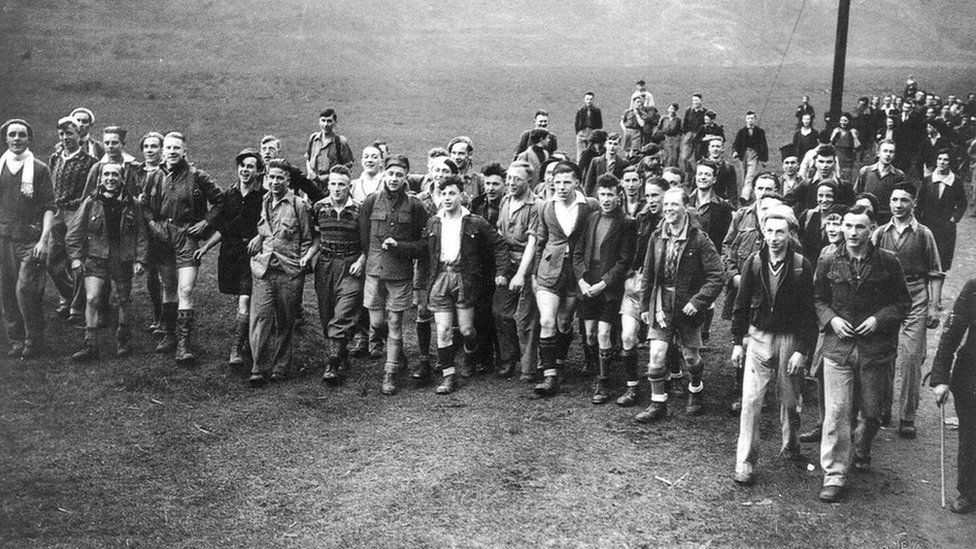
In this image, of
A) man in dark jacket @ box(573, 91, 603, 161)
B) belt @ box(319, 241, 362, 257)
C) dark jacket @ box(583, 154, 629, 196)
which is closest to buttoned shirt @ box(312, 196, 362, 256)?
belt @ box(319, 241, 362, 257)

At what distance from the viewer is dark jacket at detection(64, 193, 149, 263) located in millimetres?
8773

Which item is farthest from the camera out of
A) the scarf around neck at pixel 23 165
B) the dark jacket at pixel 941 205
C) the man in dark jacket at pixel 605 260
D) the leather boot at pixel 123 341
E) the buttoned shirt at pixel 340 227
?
the dark jacket at pixel 941 205

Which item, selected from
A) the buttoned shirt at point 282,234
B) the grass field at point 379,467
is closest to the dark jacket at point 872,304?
the grass field at point 379,467

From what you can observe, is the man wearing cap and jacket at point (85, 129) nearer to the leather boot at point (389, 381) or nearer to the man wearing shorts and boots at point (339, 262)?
the man wearing shorts and boots at point (339, 262)

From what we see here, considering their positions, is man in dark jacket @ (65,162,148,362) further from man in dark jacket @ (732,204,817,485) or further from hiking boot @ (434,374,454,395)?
man in dark jacket @ (732,204,817,485)

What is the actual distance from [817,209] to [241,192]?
574cm

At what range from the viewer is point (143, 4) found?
25.6m

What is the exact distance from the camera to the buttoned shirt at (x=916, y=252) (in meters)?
7.45

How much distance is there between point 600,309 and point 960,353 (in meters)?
3.16

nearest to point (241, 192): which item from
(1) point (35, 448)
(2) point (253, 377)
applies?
(2) point (253, 377)

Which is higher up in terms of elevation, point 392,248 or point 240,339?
point 392,248

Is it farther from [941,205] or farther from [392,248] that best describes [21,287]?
[941,205]

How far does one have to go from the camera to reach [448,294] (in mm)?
8133

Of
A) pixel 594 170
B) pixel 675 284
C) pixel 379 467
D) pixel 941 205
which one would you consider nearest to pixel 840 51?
pixel 594 170
